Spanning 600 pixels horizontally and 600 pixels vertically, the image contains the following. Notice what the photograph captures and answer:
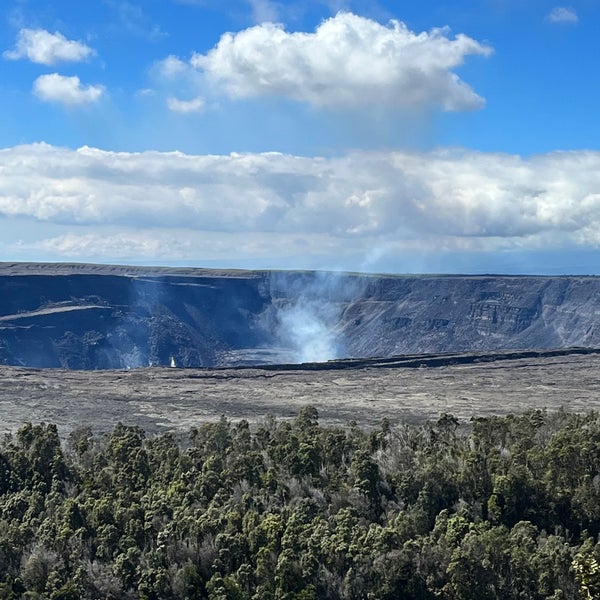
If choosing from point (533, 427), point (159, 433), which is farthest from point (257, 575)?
point (159, 433)

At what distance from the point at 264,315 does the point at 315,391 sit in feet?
254

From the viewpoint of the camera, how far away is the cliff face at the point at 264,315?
119 m

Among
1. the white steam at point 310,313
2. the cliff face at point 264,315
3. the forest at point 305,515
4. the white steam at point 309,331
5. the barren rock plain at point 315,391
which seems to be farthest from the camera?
the white steam at point 310,313

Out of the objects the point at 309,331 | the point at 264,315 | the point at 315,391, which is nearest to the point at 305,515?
the point at 315,391

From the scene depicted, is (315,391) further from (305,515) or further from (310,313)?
(310,313)

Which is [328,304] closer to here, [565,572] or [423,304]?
[423,304]

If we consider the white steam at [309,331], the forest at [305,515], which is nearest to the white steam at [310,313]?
the white steam at [309,331]

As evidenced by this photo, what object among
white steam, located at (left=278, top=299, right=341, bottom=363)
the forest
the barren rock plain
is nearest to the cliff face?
white steam, located at (left=278, top=299, right=341, bottom=363)

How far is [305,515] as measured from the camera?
30016 millimetres

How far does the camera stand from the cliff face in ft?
391

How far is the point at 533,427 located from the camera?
38469 millimetres

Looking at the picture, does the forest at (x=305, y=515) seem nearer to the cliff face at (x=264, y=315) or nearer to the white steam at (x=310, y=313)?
the cliff face at (x=264, y=315)

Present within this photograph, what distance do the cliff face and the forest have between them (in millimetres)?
79135

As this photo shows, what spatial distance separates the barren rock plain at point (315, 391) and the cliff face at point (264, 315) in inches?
1617
